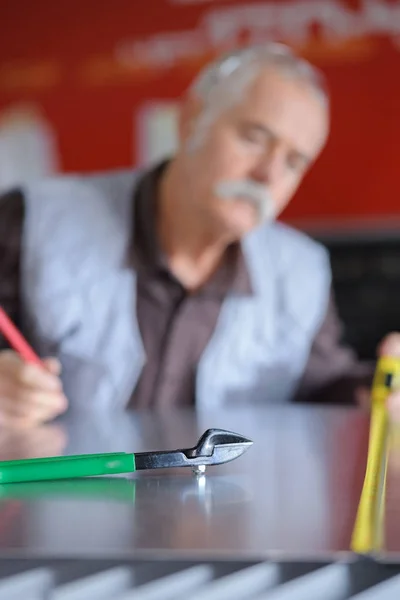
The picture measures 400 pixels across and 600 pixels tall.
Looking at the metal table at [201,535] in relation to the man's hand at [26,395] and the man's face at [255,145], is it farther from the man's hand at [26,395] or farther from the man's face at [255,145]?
the man's face at [255,145]

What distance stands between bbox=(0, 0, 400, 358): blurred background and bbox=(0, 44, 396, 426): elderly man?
414 millimetres

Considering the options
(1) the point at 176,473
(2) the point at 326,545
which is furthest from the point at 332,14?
(2) the point at 326,545

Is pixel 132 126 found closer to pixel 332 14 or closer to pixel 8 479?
pixel 332 14

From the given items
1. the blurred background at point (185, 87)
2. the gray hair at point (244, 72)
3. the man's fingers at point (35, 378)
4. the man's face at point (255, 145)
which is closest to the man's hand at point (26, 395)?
the man's fingers at point (35, 378)

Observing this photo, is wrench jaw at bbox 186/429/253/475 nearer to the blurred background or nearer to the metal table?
the metal table

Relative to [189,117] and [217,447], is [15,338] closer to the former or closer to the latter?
[217,447]

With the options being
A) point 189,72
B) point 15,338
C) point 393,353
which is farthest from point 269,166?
point 189,72

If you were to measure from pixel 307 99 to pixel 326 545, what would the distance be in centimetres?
80

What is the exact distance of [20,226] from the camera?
43.1 inches

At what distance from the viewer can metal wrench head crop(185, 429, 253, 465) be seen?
0.45 metres

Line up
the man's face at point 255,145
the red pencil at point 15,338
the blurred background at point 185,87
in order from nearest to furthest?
the red pencil at point 15,338 < the man's face at point 255,145 < the blurred background at point 185,87

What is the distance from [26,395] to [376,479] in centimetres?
40

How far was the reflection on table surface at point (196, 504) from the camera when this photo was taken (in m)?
0.30

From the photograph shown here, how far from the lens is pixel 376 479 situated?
0.43 m
